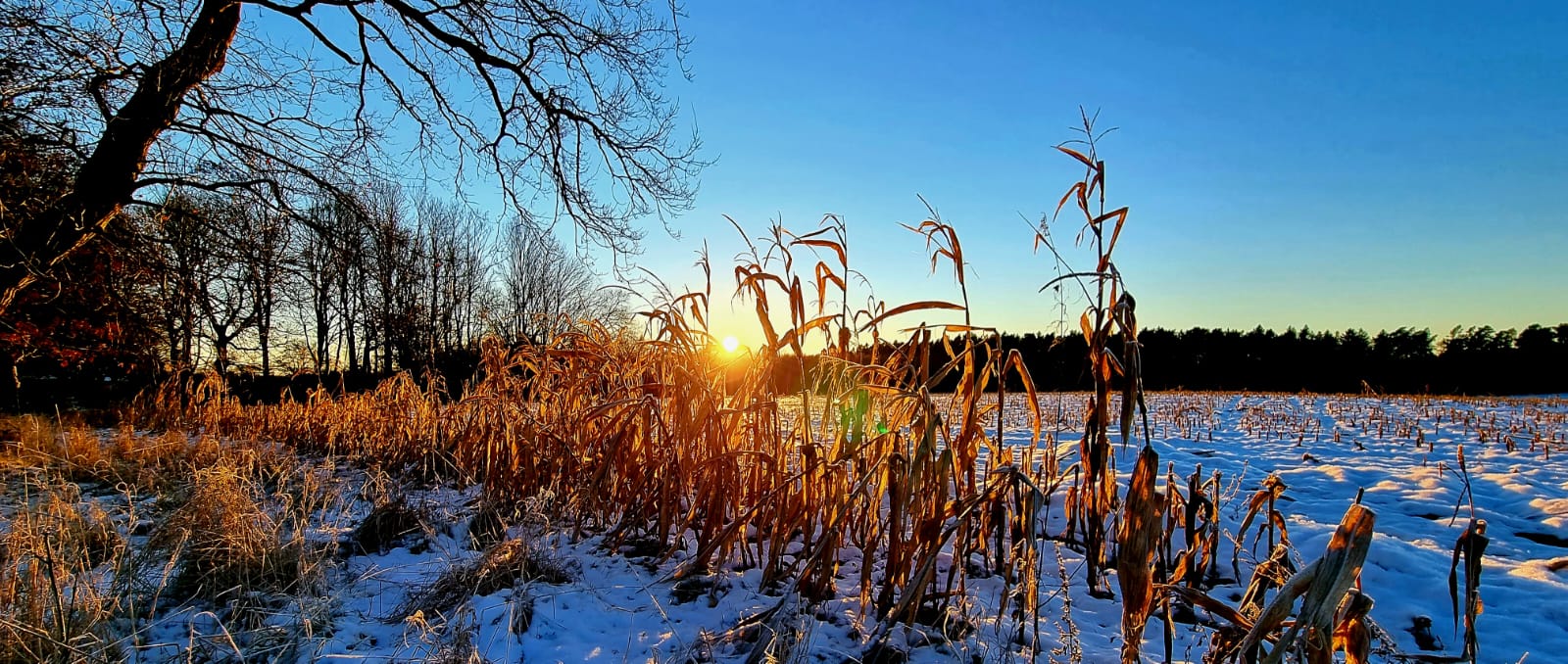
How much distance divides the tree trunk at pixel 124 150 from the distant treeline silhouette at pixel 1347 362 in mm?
25650

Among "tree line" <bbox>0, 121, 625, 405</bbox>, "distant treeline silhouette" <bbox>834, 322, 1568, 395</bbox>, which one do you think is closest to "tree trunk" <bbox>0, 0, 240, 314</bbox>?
"tree line" <bbox>0, 121, 625, 405</bbox>

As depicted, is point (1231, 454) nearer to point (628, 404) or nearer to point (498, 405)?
point (628, 404)

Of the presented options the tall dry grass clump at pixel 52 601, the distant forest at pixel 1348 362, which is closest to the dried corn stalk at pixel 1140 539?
the tall dry grass clump at pixel 52 601

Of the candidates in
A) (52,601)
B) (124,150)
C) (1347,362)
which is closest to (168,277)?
(124,150)

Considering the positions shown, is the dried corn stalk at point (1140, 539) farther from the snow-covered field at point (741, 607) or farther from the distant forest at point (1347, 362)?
the distant forest at point (1347, 362)

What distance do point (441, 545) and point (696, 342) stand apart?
1.36 metres

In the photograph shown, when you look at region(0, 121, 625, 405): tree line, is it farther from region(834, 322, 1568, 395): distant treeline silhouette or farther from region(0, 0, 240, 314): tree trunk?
region(834, 322, 1568, 395): distant treeline silhouette

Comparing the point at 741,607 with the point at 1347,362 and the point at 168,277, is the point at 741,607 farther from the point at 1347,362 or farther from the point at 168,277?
the point at 1347,362

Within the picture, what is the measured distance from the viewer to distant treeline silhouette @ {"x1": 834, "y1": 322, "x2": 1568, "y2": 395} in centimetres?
2688

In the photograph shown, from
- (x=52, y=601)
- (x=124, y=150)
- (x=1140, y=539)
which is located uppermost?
(x=124, y=150)

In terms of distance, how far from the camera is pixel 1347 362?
93.2 ft

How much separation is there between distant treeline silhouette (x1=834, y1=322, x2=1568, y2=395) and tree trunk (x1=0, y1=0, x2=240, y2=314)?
25.7 meters

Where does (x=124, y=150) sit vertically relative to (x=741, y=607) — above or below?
above

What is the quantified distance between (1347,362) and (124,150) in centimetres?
3816
